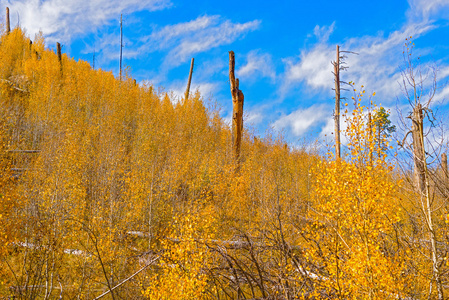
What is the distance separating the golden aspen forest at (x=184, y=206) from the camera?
191 inches

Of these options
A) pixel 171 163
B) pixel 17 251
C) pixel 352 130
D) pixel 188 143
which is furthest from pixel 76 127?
pixel 352 130

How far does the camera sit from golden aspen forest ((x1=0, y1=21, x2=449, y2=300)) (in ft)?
15.9

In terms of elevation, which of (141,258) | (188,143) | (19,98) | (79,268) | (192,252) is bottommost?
(79,268)

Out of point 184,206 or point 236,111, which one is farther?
point 236,111

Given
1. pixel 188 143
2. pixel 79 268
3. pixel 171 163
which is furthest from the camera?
pixel 188 143

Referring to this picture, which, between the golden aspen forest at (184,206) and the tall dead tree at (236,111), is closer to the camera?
the golden aspen forest at (184,206)

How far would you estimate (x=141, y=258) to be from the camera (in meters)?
6.88

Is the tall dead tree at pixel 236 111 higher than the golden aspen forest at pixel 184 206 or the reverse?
higher

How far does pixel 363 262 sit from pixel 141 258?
4693 millimetres

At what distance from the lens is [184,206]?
1167 cm

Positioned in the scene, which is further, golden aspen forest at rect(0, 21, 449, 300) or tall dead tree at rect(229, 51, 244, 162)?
tall dead tree at rect(229, 51, 244, 162)

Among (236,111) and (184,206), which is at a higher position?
(236,111)

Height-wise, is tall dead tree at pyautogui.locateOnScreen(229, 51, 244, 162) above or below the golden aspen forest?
above

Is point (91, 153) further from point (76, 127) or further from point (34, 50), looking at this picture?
point (34, 50)
